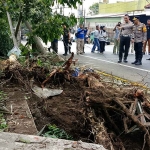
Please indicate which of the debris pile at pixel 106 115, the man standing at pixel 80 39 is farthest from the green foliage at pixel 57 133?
the man standing at pixel 80 39

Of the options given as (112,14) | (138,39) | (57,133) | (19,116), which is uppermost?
(112,14)

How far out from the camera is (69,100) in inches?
221

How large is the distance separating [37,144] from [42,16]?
7432 mm

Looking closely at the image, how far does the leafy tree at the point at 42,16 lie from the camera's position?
9859 mm

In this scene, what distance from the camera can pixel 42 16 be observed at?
10039 millimetres

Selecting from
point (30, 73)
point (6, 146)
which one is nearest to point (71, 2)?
point (30, 73)

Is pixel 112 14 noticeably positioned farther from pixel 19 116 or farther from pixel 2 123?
pixel 2 123

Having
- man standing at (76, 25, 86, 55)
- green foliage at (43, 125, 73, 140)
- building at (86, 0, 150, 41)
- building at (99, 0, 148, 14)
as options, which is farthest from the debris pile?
building at (99, 0, 148, 14)

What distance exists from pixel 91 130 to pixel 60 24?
637cm

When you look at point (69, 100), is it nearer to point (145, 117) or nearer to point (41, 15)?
point (145, 117)

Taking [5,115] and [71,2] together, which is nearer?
[5,115]

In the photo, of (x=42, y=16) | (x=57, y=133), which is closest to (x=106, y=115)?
(x=57, y=133)

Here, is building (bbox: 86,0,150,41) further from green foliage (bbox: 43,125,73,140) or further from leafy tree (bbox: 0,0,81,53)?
green foliage (bbox: 43,125,73,140)

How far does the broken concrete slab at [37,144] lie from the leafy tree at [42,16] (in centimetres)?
693
